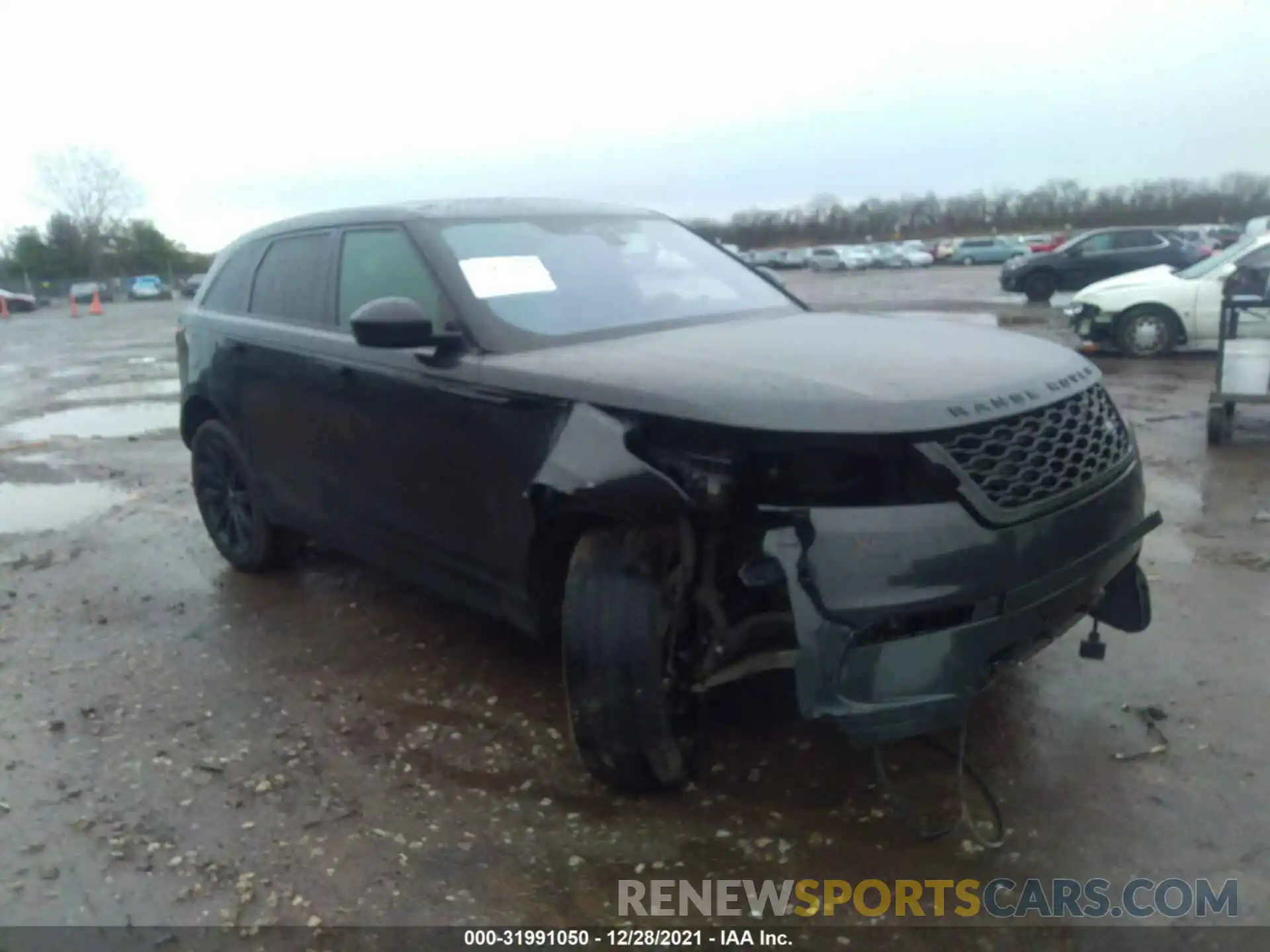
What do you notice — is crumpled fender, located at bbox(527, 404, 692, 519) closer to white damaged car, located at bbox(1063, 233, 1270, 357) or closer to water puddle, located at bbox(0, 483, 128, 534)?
water puddle, located at bbox(0, 483, 128, 534)

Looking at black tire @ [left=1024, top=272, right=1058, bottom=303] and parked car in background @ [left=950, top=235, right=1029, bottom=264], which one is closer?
black tire @ [left=1024, top=272, right=1058, bottom=303]

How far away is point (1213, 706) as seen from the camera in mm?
3561

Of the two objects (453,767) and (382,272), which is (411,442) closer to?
(382,272)

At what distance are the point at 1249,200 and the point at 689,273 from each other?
62533mm

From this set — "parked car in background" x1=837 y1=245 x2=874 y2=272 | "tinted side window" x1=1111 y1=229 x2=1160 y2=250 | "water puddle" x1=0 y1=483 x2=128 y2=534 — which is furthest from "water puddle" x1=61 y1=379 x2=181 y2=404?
"parked car in background" x1=837 y1=245 x2=874 y2=272

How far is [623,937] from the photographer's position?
264 centimetres

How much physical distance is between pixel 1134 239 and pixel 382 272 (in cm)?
2011

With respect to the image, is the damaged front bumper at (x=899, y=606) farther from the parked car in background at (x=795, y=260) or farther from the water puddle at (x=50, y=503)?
the parked car in background at (x=795, y=260)

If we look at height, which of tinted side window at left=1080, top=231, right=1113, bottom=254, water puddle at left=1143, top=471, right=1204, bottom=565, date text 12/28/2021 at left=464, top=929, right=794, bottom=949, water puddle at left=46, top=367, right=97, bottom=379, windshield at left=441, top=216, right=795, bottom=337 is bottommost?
date text 12/28/2021 at left=464, top=929, right=794, bottom=949

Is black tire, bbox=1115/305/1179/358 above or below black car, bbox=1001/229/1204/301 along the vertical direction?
below

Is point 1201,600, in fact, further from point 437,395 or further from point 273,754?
point 273,754

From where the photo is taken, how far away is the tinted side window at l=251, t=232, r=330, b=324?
457 centimetres

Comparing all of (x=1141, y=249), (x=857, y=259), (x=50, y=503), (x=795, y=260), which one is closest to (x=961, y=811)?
(x=50, y=503)

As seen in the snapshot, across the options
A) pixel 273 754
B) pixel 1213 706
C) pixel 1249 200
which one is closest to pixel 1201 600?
pixel 1213 706
